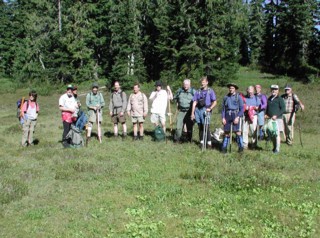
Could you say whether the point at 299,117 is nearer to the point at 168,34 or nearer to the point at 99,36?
the point at 168,34

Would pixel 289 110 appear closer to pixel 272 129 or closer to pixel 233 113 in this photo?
pixel 272 129

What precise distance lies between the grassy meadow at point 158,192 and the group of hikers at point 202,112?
65 centimetres

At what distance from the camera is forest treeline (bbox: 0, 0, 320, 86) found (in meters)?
43.1

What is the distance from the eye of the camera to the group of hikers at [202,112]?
478 inches

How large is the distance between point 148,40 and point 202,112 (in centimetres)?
4079

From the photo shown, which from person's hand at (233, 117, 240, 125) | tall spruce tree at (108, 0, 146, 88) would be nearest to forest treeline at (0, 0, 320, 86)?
tall spruce tree at (108, 0, 146, 88)

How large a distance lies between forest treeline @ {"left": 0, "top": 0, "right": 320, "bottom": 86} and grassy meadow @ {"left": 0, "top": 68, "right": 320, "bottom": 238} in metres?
28.6

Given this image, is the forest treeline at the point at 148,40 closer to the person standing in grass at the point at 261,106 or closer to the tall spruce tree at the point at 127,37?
the tall spruce tree at the point at 127,37

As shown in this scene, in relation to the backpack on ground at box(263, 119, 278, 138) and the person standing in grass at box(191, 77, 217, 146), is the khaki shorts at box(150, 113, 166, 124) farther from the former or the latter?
the backpack on ground at box(263, 119, 278, 138)

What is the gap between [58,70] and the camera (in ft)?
156

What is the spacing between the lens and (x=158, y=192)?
8.34 m

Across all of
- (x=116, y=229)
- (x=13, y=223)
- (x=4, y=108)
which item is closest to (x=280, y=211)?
(x=116, y=229)

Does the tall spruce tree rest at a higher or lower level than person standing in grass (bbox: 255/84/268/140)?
higher

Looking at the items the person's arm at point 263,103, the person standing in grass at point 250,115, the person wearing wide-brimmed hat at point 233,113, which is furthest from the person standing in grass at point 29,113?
the person's arm at point 263,103
